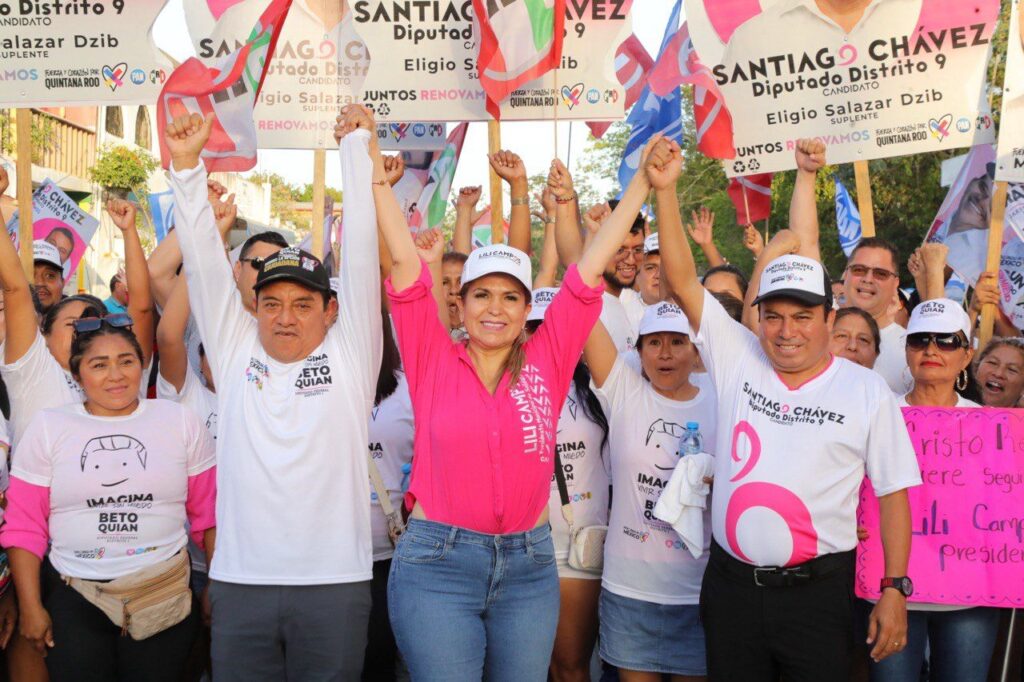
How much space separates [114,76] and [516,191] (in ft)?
8.43

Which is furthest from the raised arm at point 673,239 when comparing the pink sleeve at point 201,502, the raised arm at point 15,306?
the raised arm at point 15,306

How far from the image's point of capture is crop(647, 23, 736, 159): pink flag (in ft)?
22.2

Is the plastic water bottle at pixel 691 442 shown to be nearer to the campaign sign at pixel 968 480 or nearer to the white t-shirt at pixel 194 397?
the campaign sign at pixel 968 480

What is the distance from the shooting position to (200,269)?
12.7ft

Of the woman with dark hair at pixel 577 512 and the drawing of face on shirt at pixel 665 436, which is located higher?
the drawing of face on shirt at pixel 665 436

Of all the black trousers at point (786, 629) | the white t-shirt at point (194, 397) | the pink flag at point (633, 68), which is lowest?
the black trousers at point (786, 629)

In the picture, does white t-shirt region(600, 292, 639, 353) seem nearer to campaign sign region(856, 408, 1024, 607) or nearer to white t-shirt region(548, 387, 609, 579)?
white t-shirt region(548, 387, 609, 579)

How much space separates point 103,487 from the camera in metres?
4.07

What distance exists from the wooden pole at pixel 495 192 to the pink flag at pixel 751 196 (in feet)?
6.50

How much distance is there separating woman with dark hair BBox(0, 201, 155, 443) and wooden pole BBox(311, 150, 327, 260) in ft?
3.53

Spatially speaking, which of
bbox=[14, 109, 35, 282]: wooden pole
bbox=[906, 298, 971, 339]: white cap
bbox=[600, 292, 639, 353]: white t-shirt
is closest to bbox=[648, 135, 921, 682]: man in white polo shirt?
bbox=[906, 298, 971, 339]: white cap

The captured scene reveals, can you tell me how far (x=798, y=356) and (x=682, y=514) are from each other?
0.82 metres

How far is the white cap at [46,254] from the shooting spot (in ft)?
20.6

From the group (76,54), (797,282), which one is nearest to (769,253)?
(797,282)
